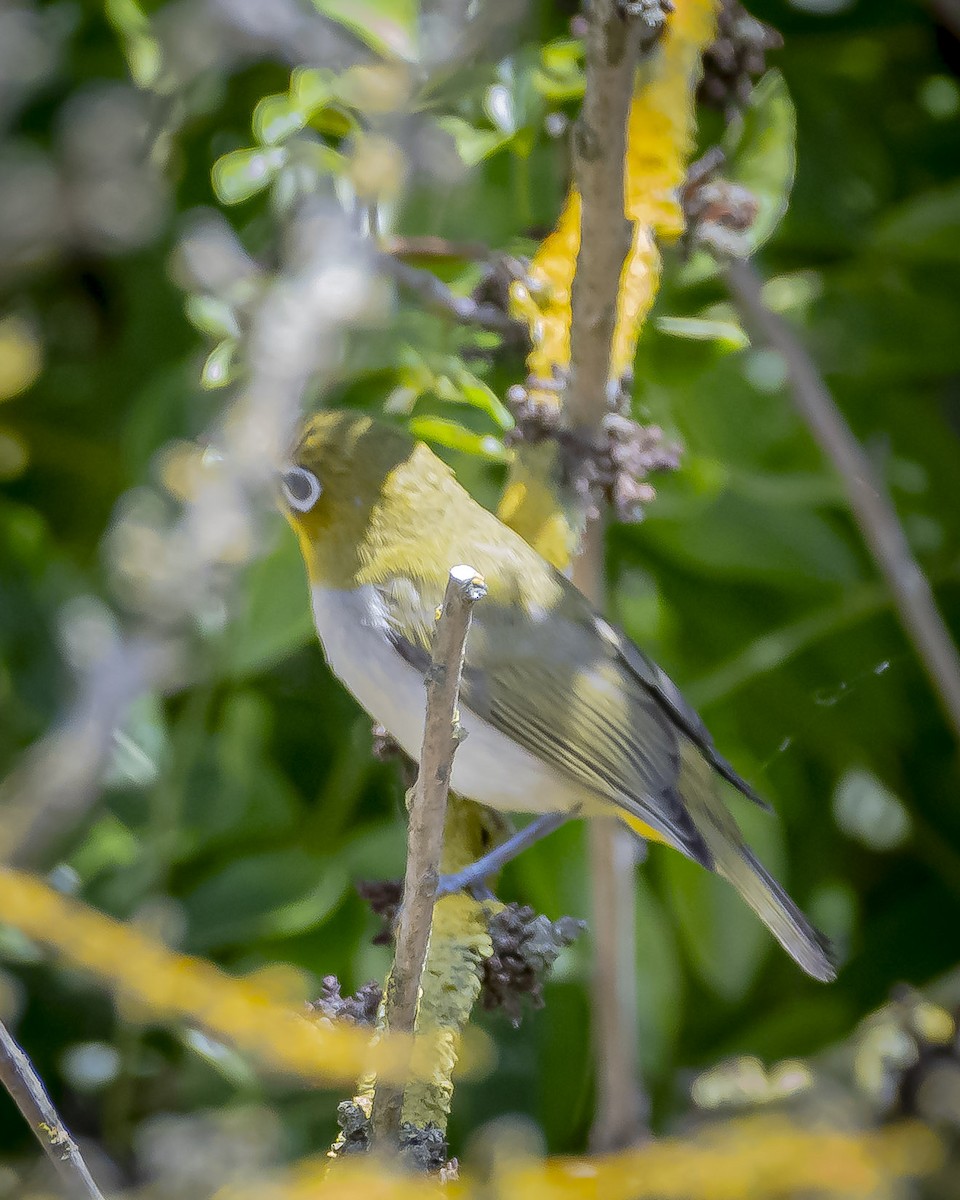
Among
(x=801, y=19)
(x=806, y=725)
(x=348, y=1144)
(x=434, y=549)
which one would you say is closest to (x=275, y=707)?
(x=434, y=549)

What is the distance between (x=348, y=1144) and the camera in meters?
1.01

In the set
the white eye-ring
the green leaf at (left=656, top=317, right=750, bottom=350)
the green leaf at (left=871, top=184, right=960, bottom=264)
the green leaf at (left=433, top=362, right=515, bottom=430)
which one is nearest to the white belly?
the white eye-ring

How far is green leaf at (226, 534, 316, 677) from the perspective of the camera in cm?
153

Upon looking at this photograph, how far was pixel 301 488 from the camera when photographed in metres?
1.49

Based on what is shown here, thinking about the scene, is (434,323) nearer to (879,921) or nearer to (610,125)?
(610,125)

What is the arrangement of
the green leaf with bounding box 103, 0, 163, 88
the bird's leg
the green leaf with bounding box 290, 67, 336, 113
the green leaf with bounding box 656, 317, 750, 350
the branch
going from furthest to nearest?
the green leaf with bounding box 103, 0, 163, 88 < the green leaf with bounding box 656, 317, 750, 350 < the green leaf with bounding box 290, 67, 336, 113 < the bird's leg < the branch

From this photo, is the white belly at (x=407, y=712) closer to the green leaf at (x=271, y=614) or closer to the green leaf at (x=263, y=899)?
the green leaf at (x=271, y=614)

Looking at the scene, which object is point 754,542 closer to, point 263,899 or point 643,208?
point 643,208

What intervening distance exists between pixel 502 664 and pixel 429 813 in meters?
0.57

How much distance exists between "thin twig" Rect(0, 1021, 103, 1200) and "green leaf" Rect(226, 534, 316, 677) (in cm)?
70

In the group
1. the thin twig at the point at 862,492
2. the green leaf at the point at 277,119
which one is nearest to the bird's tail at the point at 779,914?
the thin twig at the point at 862,492

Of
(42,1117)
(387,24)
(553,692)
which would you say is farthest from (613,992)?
(387,24)

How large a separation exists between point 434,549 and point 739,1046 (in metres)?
0.77

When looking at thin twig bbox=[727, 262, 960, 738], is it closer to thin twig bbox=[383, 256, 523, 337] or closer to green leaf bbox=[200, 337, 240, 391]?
thin twig bbox=[383, 256, 523, 337]
